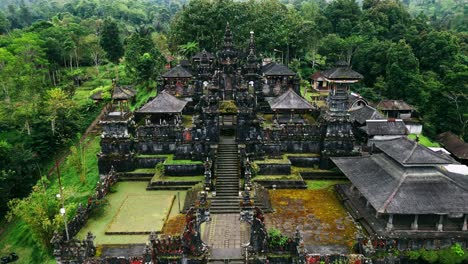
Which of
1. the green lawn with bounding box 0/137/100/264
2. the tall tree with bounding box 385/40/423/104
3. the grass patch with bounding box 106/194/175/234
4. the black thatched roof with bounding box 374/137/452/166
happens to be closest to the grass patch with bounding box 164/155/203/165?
the grass patch with bounding box 106/194/175/234

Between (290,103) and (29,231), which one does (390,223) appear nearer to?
(290,103)

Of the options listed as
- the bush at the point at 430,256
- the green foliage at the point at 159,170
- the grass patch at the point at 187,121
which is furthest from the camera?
the grass patch at the point at 187,121

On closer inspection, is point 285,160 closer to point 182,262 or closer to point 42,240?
point 182,262

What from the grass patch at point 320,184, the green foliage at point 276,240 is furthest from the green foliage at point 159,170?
the green foliage at point 276,240

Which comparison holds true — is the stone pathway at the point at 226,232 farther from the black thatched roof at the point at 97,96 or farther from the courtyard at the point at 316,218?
the black thatched roof at the point at 97,96

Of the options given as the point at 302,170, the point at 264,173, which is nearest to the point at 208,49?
the point at 302,170

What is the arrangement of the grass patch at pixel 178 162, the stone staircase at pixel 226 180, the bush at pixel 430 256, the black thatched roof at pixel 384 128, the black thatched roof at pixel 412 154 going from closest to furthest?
the bush at pixel 430 256, the black thatched roof at pixel 412 154, the stone staircase at pixel 226 180, the grass patch at pixel 178 162, the black thatched roof at pixel 384 128
